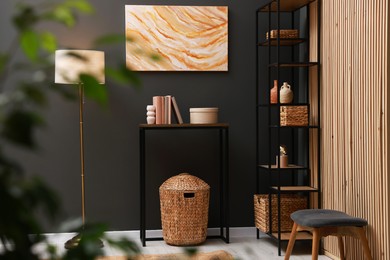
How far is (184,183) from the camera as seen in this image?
211 inches

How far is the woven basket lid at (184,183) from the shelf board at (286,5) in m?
1.57

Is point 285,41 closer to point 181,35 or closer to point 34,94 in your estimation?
point 181,35

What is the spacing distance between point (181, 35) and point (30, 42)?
210 inches

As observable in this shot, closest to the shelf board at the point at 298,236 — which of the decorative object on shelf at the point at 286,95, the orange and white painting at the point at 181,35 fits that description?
the decorative object on shelf at the point at 286,95

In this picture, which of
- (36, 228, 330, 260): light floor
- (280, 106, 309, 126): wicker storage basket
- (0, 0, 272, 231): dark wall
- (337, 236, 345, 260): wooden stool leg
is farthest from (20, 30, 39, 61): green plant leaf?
(0, 0, 272, 231): dark wall

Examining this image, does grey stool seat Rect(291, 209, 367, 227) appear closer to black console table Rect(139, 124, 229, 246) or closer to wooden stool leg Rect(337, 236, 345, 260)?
wooden stool leg Rect(337, 236, 345, 260)

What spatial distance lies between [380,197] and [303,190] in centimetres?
115

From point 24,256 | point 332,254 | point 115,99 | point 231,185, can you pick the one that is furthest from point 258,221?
point 24,256

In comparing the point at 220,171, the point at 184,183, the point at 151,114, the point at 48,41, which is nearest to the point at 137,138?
the point at 151,114

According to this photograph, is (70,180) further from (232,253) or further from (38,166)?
(232,253)

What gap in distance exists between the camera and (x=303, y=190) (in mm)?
5145

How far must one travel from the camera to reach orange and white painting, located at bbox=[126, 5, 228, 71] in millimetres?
5730

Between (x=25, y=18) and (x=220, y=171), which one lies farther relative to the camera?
(x=220, y=171)

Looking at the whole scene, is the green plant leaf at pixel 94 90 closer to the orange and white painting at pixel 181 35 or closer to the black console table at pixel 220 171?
the black console table at pixel 220 171
